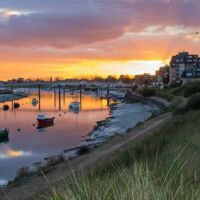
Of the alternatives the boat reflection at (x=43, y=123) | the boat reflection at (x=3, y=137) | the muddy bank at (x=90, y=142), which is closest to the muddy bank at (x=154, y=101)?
the muddy bank at (x=90, y=142)

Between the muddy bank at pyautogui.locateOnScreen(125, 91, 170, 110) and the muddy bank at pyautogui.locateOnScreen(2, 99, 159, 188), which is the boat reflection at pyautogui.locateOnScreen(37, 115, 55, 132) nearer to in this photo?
the muddy bank at pyautogui.locateOnScreen(2, 99, 159, 188)

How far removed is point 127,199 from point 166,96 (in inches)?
3355

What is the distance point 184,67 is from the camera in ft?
543

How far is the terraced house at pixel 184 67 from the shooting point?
147 metres

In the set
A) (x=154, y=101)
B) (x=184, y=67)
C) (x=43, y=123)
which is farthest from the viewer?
(x=184, y=67)

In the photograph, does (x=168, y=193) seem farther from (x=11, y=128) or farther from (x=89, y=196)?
(x=11, y=128)

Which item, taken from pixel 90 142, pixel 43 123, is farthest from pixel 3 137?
pixel 43 123

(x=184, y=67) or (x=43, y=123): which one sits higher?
(x=184, y=67)

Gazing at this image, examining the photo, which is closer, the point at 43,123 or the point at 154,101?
the point at 43,123

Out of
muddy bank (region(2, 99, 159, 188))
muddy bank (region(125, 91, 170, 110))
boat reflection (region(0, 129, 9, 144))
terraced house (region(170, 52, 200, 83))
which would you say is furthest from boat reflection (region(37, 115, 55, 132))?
terraced house (region(170, 52, 200, 83))

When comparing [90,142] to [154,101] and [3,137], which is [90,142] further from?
[154,101]

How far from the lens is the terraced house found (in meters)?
147

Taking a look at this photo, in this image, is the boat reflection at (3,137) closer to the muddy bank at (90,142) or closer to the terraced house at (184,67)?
the muddy bank at (90,142)

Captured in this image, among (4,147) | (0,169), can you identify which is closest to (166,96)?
(4,147)
